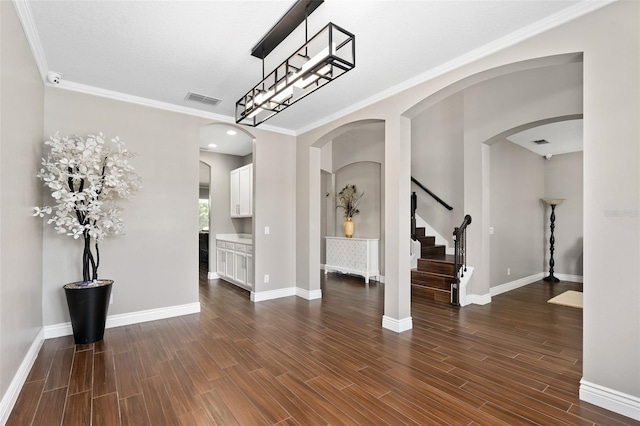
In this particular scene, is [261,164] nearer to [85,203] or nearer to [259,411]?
[85,203]

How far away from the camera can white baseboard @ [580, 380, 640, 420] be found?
80.8 inches

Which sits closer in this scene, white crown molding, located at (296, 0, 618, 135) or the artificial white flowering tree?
white crown molding, located at (296, 0, 618, 135)

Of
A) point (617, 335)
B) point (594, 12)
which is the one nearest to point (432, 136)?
point (594, 12)

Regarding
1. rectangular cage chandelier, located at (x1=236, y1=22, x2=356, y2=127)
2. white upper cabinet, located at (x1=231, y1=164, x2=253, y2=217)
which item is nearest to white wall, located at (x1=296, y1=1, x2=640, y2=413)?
rectangular cage chandelier, located at (x1=236, y1=22, x2=356, y2=127)

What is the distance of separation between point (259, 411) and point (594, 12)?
3662mm

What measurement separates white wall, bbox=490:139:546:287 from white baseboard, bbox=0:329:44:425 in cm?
607

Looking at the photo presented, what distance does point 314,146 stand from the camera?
5.23m

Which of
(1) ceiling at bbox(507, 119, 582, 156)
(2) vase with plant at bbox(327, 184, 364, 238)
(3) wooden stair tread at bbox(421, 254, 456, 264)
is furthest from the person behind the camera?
(2) vase with plant at bbox(327, 184, 364, 238)

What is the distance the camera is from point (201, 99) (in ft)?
13.4

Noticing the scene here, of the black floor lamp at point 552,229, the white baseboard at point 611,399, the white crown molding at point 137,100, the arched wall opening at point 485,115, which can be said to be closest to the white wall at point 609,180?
the white baseboard at point 611,399

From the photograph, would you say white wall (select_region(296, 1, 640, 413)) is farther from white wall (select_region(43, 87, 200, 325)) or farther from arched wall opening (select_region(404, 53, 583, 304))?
white wall (select_region(43, 87, 200, 325))

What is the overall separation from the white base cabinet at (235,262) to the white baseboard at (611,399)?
14.2ft

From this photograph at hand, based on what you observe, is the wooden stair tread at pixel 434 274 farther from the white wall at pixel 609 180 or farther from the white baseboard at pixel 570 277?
the white baseboard at pixel 570 277

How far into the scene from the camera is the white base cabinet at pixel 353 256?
6.50m
